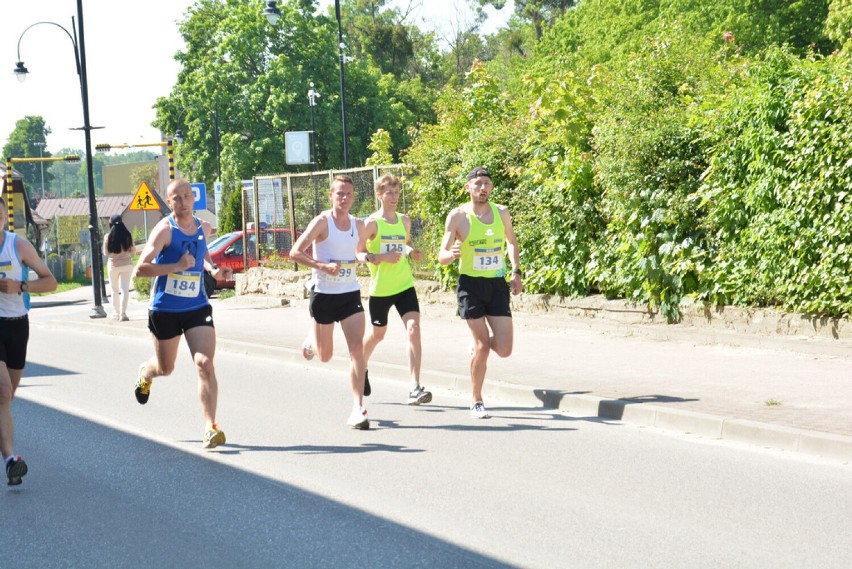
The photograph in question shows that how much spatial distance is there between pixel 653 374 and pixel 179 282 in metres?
4.51

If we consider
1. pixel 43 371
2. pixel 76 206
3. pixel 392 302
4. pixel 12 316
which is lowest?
pixel 43 371

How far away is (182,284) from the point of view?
8.38 metres

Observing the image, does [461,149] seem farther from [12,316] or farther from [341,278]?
[12,316]

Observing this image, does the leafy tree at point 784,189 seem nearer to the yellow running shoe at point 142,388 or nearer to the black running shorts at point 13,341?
the yellow running shoe at point 142,388

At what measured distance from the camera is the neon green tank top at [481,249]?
31.2 feet

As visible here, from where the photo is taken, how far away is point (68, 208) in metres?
140

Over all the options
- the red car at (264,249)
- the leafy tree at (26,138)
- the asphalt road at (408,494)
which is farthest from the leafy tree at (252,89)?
the leafy tree at (26,138)

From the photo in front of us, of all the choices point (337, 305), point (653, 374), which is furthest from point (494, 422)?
point (653, 374)

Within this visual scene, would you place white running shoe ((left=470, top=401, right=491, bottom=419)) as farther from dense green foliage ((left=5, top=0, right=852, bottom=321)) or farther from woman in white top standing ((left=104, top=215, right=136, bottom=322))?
woman in white top standing ((left=104, top=215, right=136, bottom=322))

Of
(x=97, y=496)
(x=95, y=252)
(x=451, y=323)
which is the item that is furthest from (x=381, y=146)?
(x=97, y=496)

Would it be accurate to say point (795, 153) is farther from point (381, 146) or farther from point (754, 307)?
point (381, 146)

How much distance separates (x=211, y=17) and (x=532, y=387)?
185 feet

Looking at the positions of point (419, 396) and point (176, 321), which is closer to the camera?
point (176, 321)

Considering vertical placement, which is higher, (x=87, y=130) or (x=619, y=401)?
(x=87, y=130)
